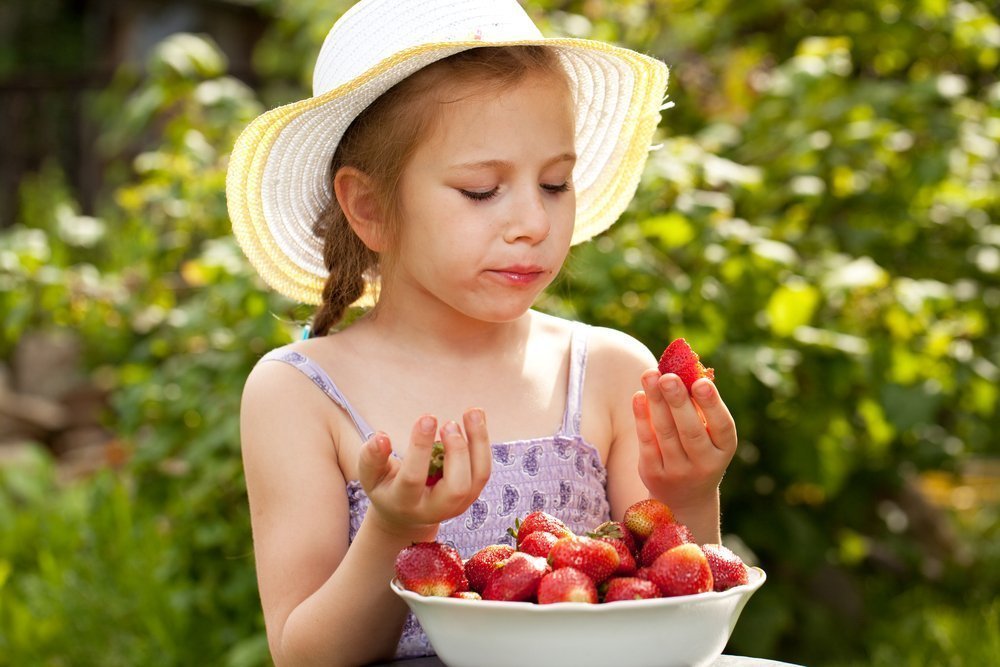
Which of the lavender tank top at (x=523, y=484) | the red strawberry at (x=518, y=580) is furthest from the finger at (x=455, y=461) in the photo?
the lavender tank top at (x=523, y=484)

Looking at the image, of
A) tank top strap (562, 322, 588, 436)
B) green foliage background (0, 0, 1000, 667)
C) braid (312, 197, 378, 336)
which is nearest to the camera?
tank top strap (562, 322, 588, 436)

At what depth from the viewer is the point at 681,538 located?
1.46m

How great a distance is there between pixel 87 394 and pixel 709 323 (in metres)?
5.41

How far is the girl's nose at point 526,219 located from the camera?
1.74 m

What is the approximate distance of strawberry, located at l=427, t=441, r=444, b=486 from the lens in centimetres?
142

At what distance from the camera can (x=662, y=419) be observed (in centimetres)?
163

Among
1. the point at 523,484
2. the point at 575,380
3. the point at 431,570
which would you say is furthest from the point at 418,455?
the point at 575,380

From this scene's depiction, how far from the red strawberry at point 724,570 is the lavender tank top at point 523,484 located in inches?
20.1

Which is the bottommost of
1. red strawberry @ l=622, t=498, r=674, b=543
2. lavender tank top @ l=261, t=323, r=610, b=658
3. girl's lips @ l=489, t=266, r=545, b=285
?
lavender tank top @ l=261, t=323, r=610, b=658

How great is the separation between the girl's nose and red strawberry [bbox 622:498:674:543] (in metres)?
0.42

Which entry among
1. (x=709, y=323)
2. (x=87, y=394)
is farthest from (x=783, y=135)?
(x=87, y=394)

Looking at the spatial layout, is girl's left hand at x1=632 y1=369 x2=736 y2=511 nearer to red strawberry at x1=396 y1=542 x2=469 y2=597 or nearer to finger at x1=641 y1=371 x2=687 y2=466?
finger at x1=641 y1=371 x2=687 y2=466

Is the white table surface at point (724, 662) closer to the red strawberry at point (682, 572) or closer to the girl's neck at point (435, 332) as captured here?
the red strawberry at point (682, 572)

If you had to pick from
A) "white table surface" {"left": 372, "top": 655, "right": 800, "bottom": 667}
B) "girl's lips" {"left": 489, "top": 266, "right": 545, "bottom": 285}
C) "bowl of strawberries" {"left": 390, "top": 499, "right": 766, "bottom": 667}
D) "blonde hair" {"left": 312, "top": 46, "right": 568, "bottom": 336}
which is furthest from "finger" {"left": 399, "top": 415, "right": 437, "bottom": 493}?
"blonde hair" {"left": 312, "top": 46, "right": 568, "bottom": 336}
